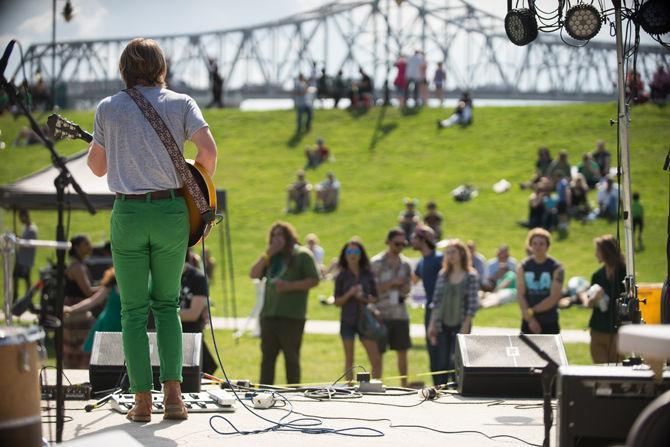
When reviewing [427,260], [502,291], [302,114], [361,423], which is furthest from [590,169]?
[361,423]

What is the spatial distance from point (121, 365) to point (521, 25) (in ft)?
11.8

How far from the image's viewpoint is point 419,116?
136 feet

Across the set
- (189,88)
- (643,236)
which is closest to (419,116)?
(643,236)

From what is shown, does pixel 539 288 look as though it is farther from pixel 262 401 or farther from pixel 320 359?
pixel 320 359

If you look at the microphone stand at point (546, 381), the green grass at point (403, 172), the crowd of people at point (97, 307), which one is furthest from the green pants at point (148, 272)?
the green grass at point (403, 172)

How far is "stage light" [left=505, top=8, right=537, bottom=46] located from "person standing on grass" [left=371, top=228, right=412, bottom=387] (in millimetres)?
4387

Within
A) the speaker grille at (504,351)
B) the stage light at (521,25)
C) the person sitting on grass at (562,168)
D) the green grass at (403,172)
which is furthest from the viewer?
the person sitting on grass at (562,168)

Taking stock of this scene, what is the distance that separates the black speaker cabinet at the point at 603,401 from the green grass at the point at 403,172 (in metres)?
13.2

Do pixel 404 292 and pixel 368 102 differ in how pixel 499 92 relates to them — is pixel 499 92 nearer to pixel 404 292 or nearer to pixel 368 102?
pixel 368 102

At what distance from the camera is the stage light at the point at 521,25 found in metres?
8.09

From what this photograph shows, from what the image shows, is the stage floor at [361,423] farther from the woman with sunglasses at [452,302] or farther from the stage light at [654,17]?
the woman with sunglasses at [452,302]

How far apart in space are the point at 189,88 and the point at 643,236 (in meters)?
48.6

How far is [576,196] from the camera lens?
88.0 ft

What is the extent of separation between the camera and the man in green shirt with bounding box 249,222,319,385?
439 inches
